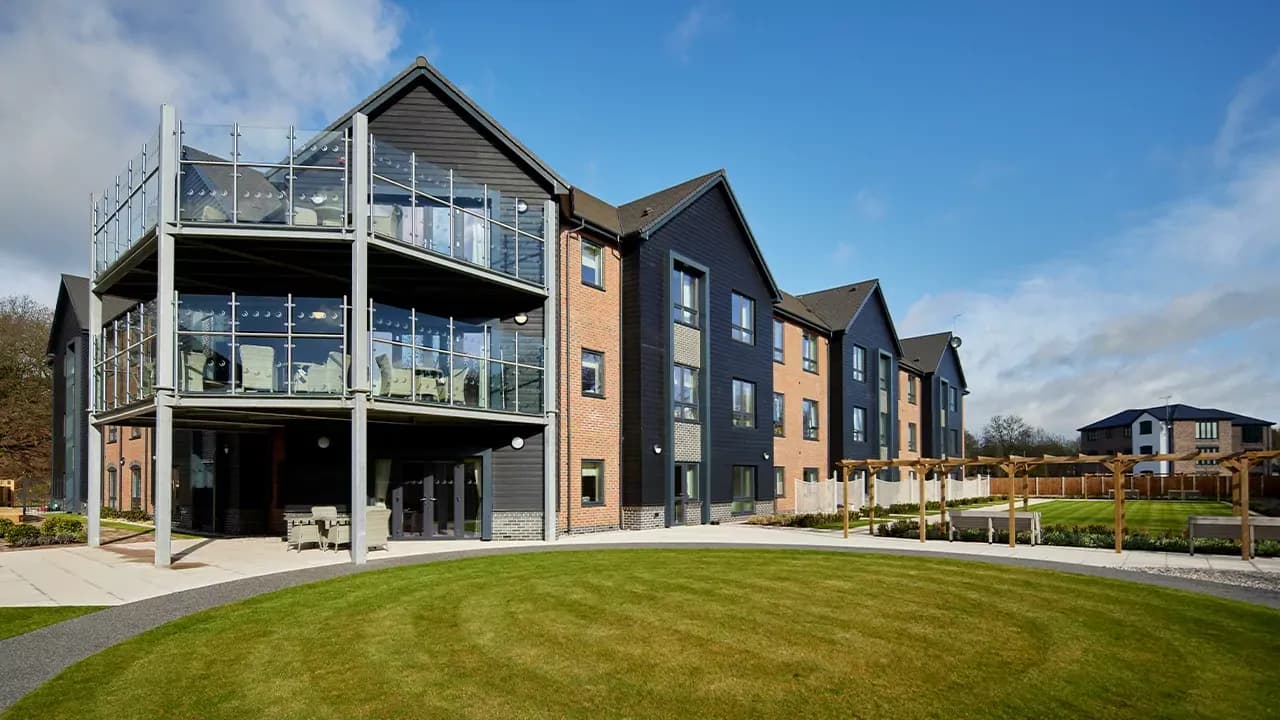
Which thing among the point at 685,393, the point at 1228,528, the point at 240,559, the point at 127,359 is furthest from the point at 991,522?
the point at 127,359

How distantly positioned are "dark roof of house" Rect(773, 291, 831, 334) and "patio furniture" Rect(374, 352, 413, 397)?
57.8 ft

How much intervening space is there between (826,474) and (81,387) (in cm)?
3129

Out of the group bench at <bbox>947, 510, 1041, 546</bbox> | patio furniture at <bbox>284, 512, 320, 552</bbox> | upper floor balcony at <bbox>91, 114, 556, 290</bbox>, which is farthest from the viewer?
bench at <bbox>947, 510, 1041, 546</bbox>

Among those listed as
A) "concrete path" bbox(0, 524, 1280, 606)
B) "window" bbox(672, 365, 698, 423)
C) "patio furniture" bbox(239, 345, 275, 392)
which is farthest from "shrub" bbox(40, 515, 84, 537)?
"window" bbox(672, 365, 698, 423)

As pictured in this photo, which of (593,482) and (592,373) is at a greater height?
(592,373)

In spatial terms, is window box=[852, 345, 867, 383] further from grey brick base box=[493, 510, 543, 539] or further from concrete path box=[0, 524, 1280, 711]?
grey brick base box=[493, 510, 543, 539]

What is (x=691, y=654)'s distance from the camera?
24.5 feet

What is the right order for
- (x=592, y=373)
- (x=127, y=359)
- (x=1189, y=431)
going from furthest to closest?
(x=1189, y=431)
(x=592, y=373)
(x=127, y=359)

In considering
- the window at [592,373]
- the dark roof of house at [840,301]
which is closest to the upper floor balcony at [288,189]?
the window at [592,373]

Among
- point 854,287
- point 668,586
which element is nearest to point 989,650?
point 668,586

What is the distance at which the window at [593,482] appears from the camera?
20719mm

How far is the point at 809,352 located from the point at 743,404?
24.8ft

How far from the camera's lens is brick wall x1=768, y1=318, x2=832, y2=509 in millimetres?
30391

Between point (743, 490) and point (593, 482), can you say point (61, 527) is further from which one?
point (743, 490)
